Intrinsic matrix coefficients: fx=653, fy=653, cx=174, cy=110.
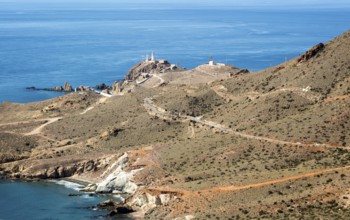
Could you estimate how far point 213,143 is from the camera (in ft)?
268

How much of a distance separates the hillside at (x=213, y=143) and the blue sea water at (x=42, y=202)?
3.33 meters

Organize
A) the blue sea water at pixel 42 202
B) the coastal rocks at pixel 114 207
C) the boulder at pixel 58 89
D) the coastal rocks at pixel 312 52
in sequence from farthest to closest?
the boulder at pixel 58 89
the coastal rocks at pixel 312 52
the blue sea water at pixel 42 202
the coastal rocks at pixel 114 207

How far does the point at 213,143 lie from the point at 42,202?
72.2 ft

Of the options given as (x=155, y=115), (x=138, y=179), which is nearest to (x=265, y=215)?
(x=138, y=179)

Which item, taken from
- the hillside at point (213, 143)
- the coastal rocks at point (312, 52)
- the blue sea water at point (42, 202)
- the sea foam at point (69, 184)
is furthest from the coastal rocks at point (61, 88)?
the coastal rocks at point (312, 52)

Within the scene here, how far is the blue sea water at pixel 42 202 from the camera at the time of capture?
71.7 metres

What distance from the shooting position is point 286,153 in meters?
73.8

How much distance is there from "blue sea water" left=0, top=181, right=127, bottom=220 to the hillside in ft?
10.9

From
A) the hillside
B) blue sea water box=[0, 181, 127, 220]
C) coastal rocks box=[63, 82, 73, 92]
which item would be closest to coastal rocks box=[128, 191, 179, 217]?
the hillside

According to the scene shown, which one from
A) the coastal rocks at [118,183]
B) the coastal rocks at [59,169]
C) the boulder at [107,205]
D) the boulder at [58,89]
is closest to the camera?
the boulder at [107,205]

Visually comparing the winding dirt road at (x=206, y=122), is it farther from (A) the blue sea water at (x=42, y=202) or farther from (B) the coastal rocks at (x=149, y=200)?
(A) the blue sea water at (x=42, y=202)

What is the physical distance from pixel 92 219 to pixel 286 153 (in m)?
22.8

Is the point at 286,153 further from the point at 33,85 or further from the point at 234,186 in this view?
the point at 33,85

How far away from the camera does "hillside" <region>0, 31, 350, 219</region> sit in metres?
63.0
